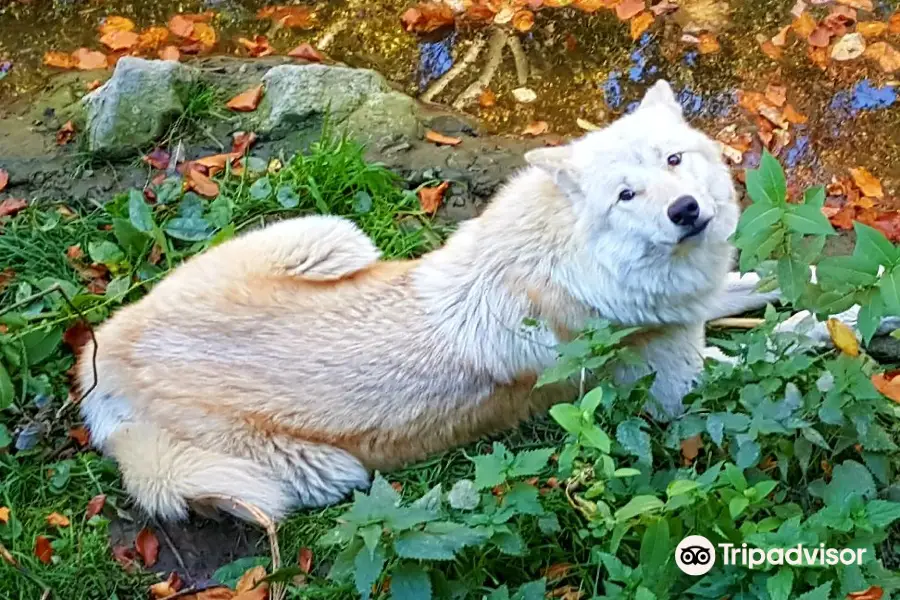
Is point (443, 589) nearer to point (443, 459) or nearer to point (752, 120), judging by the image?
point (443, 459)

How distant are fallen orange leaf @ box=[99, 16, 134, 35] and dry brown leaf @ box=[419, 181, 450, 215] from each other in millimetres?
3027

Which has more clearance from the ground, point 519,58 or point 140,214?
point 519,58

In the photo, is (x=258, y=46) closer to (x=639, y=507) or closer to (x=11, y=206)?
(x=11, y=206)

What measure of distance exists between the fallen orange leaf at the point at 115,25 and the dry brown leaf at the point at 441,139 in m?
2.70

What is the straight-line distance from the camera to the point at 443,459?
14.9 ft

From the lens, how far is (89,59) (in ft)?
22.5

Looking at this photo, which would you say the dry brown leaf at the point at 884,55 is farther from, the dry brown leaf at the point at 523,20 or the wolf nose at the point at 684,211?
the wolf nose at the point at 684,211

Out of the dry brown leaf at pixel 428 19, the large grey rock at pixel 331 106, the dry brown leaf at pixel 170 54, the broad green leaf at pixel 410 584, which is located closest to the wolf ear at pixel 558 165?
the broad green leaf at pixel 410 584

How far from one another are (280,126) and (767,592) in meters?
4.13

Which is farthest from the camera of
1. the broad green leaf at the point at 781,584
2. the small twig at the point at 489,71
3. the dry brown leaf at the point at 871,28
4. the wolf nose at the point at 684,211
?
the small twig at the point at 489,71

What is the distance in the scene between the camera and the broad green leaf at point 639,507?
3.36 m

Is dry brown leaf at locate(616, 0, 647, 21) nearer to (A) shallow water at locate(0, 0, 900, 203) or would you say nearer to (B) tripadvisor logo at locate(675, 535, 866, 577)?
(A) shallow water at locate(0, 0, 900, 203)

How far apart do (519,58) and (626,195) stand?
296 centimetres

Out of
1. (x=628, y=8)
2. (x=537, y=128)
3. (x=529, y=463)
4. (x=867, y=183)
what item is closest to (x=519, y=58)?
(x=537, y=128)
